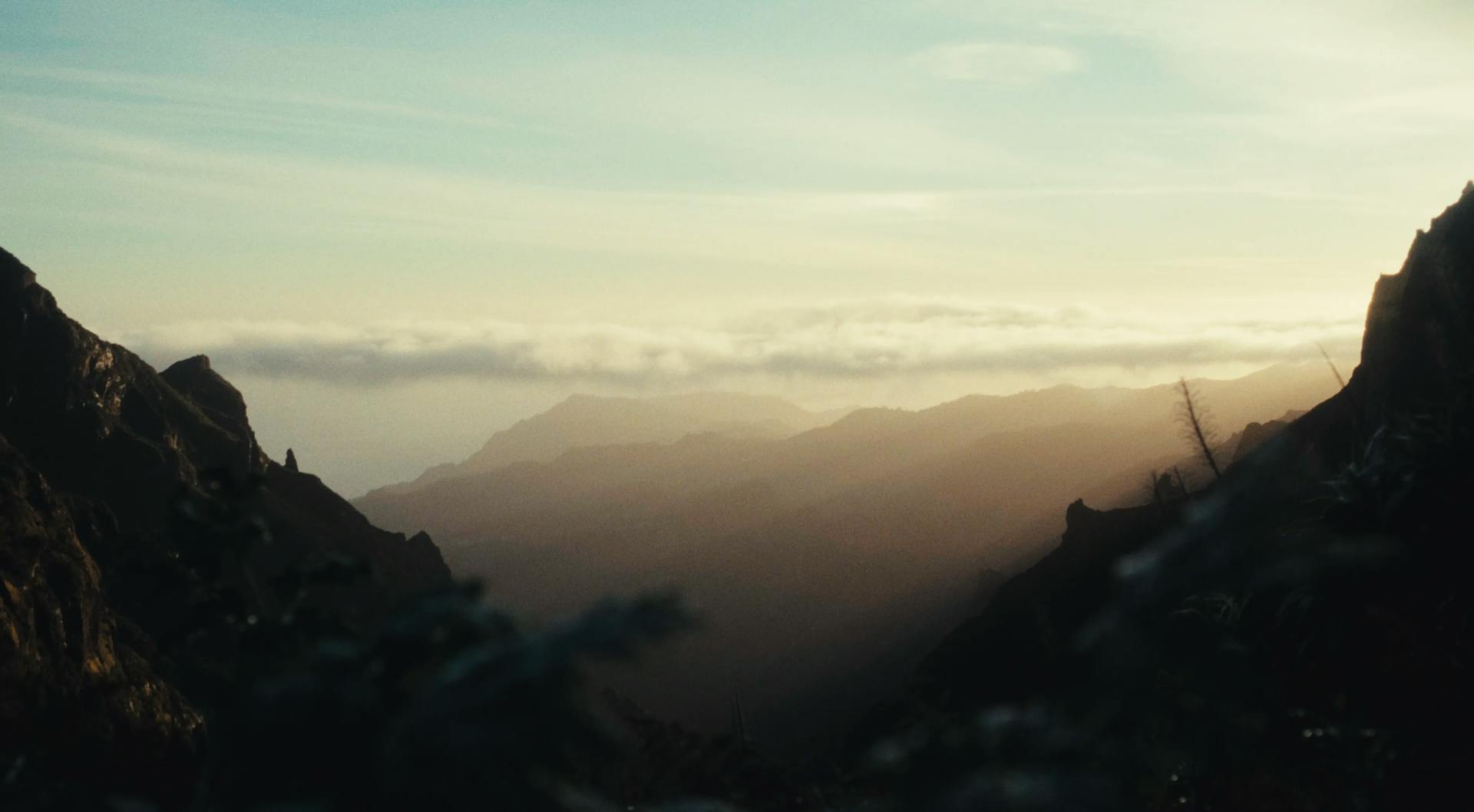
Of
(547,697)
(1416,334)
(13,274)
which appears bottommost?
(547,697)

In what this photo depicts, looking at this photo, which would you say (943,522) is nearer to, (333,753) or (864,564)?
(864,564)

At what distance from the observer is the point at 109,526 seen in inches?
2520

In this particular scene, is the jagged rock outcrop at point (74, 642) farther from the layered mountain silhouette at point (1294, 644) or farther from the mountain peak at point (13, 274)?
the mountain peak at point (13, 274)

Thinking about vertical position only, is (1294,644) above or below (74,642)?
below

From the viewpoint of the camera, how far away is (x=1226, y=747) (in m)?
6.02

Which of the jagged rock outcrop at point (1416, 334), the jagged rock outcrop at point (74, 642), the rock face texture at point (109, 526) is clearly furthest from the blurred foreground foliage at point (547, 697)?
the jagged rock outcrop at point (1416, 334)

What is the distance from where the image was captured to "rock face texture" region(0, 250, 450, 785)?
12.6 meters

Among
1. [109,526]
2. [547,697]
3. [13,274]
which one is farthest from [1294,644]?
[13,274]

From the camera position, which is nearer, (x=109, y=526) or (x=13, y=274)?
(x=109, y=526)

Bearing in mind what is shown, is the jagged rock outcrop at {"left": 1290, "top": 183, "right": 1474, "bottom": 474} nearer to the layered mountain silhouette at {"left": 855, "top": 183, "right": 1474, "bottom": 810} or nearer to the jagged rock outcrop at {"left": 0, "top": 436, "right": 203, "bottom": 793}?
the layered mountain silhouette at {"left": 855, "top": 183, "right": 1474, "bottom": 810}

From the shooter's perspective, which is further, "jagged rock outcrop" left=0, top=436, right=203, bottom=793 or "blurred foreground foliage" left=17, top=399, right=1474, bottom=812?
"jagged rock outcrop" left=0, top=436, right=203, bottom=793

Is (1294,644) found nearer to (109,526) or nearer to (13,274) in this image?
(109,526)

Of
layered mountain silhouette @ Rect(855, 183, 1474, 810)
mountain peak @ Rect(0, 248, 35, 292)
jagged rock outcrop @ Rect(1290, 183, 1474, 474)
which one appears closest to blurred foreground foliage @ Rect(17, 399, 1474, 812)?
layered mountain silhouette @ Rect(855, 183, 1474, 810)

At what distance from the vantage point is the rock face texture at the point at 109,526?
12609 mm
